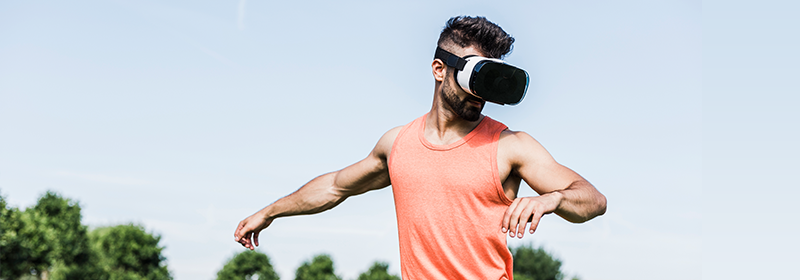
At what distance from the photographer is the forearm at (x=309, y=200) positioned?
5.57 meters

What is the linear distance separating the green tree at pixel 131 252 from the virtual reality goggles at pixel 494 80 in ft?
143

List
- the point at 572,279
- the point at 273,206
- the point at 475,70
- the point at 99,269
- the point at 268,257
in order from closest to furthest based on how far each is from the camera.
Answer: the point at 475,70 → the point at 273,206 → the point at 99,269 → the point at 268,257 → the point at 572,279

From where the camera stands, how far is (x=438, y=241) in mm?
4426

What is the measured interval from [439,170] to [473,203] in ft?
1.14

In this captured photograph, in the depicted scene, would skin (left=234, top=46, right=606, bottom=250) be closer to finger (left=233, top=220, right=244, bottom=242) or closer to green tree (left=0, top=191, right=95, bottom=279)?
finger (left=233, top=220, right=244, bottom=242)

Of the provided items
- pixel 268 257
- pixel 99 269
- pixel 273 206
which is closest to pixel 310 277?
pixel 268 257

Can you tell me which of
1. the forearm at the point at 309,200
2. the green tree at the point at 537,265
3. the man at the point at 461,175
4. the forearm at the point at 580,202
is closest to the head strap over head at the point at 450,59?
the man at the point at 461,175

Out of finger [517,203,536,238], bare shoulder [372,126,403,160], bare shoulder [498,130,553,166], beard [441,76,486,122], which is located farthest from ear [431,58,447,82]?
finger [517,203,536,238]

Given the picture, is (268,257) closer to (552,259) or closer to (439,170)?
(552,259)

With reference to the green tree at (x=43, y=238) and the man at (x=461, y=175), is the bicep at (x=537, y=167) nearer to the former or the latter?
the man at (x=461, y=175)

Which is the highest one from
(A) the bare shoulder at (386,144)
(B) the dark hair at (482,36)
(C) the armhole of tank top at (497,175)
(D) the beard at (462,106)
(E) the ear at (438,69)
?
(B) the dark hair at (482,36)

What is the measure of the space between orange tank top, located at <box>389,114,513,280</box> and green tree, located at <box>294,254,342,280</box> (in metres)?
43.2

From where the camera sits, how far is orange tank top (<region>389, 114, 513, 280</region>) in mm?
4289

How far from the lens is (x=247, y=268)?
147 ft
